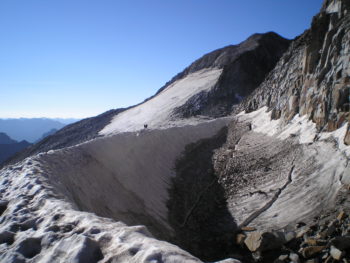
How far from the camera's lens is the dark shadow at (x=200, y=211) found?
7836 millimetres

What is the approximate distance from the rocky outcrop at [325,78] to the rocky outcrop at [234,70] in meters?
13.9

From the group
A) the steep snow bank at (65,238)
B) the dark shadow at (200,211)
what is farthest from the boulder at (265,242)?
the steep snow bank at (65,238)

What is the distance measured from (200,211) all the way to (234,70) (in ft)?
90.4

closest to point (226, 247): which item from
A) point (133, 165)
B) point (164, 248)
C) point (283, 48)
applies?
point (164, 248)

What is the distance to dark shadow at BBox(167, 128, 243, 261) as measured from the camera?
7836 millimetres

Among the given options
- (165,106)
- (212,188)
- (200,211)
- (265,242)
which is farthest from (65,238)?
(165,106)

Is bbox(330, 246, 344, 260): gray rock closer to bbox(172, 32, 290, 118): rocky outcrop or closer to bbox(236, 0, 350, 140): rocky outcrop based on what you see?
bbox(236, 0, 350, 140): rocky outcrop

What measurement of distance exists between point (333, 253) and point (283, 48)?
4206 cm

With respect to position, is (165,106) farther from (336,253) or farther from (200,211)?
(336,253)

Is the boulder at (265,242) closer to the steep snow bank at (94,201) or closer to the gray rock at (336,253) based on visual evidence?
the gray rock at (336,253)

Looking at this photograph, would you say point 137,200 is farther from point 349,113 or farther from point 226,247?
point 349,113

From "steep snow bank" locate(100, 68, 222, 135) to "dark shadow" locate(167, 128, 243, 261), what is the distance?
44.1 ft

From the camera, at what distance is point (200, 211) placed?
10.1 metres

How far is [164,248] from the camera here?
10.4ft
